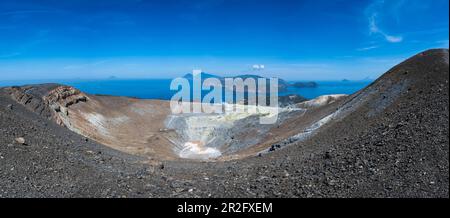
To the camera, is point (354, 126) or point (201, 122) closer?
point (354, 126)

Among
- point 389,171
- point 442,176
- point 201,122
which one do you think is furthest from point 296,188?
point 201,122

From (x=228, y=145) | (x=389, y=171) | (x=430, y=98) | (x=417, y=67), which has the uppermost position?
(x=417, y=67)

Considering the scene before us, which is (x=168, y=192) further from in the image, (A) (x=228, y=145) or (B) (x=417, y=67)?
(A) (x=228, y=145)

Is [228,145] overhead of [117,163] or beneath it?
beneath

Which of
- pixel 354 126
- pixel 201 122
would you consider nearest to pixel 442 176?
pixel 354 126
